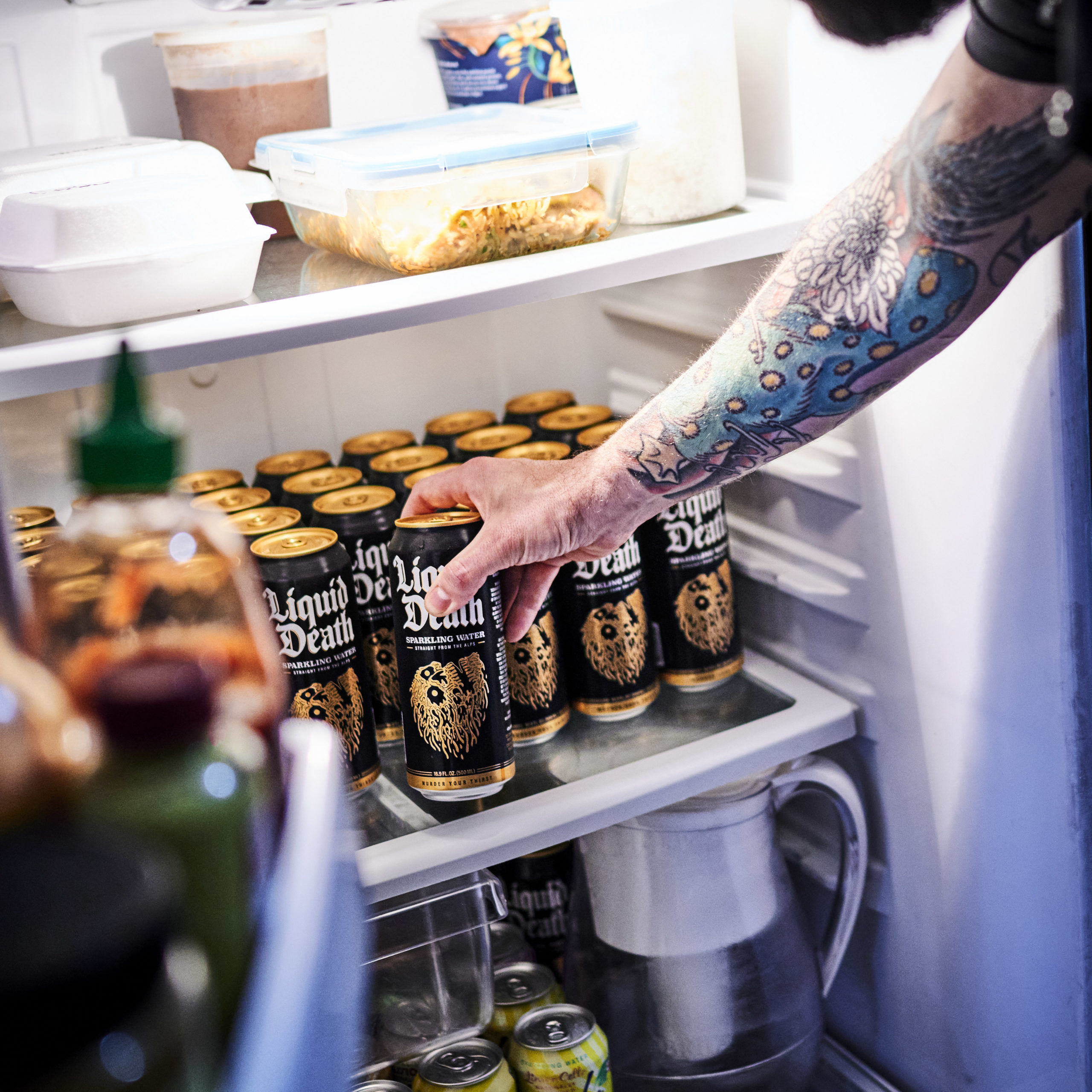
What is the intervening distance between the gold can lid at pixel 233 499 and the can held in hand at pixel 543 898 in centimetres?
50

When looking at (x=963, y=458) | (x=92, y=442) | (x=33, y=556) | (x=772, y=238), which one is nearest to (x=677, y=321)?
(x=772, y=238)

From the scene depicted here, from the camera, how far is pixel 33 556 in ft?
3.01

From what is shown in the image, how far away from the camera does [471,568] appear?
92 centimetres

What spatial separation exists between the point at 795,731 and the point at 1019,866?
0.23 m

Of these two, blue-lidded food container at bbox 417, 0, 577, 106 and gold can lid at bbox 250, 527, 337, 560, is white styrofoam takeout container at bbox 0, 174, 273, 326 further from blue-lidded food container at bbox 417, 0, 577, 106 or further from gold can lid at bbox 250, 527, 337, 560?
blue-lidded food container at bbox 417, 0, 577, 106

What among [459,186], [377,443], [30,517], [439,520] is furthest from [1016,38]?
[30,517]

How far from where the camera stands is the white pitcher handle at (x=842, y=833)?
45.3 inches

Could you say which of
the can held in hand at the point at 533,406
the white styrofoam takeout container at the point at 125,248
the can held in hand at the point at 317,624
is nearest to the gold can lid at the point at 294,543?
the can held in hand at the point at 317,624

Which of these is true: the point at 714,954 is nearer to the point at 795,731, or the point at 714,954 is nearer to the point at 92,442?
the point at 795,731

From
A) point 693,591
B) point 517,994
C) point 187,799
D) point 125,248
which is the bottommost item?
point 517,994

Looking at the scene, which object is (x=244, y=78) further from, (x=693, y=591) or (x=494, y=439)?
(x=693, y=591)

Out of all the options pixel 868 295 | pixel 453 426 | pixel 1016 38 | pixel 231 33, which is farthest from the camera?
pixel 453 426

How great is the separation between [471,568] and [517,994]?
19.4 inches

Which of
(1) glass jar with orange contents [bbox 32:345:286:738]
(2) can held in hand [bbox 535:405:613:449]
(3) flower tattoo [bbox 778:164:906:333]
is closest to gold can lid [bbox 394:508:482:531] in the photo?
(2) can held in hand [bbox 535:405:613:449]
